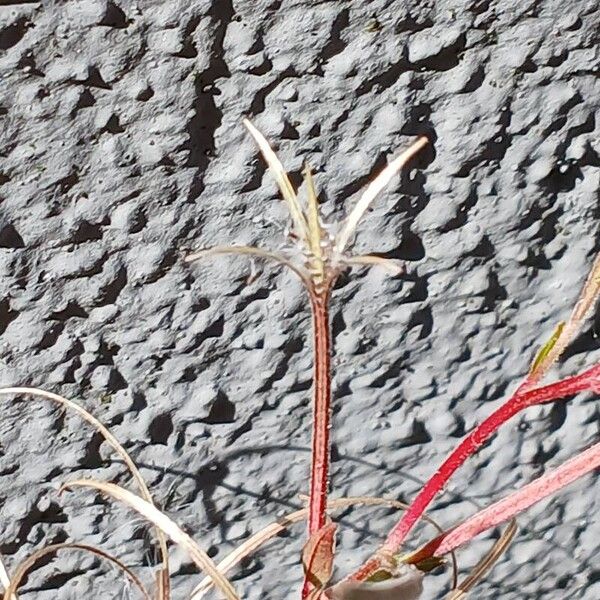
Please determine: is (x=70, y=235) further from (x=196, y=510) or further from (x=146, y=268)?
(x=196, y=510)

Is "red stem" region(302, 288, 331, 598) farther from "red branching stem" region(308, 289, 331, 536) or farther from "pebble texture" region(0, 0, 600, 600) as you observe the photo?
"pebble texture" region(0, 0, 600, 600)

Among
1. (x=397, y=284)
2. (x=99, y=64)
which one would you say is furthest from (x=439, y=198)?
(x=99, y=64)

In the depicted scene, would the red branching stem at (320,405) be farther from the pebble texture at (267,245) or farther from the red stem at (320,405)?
the pebble texture at (267,245)

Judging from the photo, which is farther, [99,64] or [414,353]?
[414,353]

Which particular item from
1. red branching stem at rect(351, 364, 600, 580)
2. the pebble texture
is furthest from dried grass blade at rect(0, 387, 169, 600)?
red branching stem at rect(351, 364, 600, 580)

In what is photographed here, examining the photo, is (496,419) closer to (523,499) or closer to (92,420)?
(523,499)

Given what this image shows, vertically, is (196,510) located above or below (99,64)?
below
